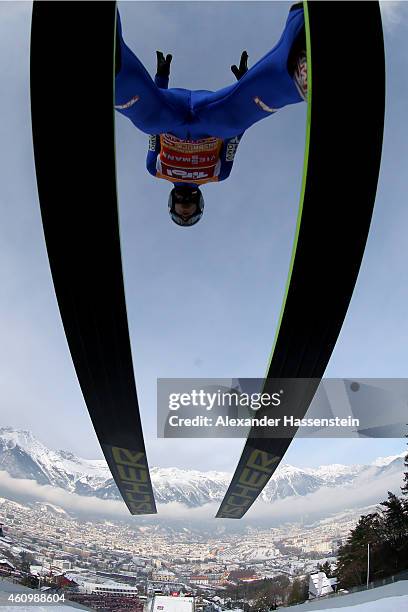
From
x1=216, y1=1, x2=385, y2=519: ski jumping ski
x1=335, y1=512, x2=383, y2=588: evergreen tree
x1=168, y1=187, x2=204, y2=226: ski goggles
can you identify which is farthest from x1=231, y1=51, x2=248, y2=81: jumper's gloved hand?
x1=335, y1=512, x2=383, y2=588: evergreen tree

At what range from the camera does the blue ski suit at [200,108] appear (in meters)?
3.90

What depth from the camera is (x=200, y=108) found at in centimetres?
450

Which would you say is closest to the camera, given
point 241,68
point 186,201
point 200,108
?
point 200,108

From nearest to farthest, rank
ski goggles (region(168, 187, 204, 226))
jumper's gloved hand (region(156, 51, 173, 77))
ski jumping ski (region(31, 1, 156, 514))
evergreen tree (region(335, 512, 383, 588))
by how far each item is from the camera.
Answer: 1. ski jumping ski (region(31, 1, 156, 514))
2. jumper's gloved hand (region(156, 51, 173, 77))
3. ski goggles (region(168, 187, 204, 226))
4. evergreen tree (region(335, 512, 383, 588))

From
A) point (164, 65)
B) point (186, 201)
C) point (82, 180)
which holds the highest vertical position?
point (164, 65)

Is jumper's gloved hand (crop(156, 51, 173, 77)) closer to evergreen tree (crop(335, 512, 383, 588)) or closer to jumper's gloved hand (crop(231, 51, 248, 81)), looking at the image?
jumper's gloved hand (crop(231, 51, 248, 81))

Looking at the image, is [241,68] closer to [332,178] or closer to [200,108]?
[200,108]

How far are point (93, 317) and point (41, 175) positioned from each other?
1.77 m

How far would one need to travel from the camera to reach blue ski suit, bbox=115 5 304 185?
12.8ft

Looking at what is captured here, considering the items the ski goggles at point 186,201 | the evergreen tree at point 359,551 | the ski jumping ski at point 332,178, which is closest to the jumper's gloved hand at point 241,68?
the ski goggles at point 186,201

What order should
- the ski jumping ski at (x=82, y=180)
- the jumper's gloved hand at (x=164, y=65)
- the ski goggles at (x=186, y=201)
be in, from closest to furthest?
the ski jumping ski at (x=82, y=180) < the jumper's gloved hand at (x=164, y=65) < the ski goggles at (x=186, y=201)

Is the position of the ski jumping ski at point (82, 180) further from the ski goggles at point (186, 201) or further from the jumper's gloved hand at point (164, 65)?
the jumper's gloved hand at point (164, 65)

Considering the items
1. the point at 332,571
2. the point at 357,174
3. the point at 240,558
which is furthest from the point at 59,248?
the point at 240,558

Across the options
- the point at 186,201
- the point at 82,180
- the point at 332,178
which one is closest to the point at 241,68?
the point at 186,201
